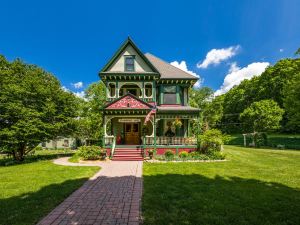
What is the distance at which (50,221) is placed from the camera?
180 inches

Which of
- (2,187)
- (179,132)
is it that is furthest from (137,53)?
(2,187)

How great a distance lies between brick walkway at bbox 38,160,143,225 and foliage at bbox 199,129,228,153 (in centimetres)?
900

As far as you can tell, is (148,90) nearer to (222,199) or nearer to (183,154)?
(183,154)

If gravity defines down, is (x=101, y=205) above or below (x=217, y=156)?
below

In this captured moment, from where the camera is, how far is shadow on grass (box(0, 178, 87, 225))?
15.3 feet

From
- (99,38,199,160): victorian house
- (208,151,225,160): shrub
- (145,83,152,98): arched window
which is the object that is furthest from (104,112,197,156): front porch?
(145,83,152,98): arched window

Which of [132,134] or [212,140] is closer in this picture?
[212,140]

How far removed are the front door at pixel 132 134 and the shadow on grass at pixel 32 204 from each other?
11314 millimetres

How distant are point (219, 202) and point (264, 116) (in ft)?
103

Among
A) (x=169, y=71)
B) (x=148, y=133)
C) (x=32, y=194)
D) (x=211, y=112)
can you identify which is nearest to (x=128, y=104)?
(x=148, y=133)

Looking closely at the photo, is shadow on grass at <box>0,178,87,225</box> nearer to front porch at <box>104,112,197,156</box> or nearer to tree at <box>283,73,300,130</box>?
front porch at <box>104,112,197,156</box>

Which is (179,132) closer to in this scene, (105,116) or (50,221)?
(105,116)

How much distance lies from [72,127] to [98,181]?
12.7 meters

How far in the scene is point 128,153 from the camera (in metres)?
15.6
